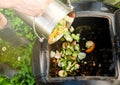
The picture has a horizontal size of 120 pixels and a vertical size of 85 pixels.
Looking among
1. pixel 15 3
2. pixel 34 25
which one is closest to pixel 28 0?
pixel 15 3

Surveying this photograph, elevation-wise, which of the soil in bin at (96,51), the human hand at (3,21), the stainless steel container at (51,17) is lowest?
the soil in bin at (96,51)

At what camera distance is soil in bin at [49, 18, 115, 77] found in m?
2.91

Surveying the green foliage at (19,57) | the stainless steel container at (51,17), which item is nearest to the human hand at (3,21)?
the green foliage at (19,57)

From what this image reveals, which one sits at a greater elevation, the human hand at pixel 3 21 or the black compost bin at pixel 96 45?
the human hand at pixel 3 21

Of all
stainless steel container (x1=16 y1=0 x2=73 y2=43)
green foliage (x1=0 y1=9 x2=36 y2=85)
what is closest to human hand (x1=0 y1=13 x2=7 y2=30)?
green foliage (x1=0 y1=9 x2=36 y2=85)

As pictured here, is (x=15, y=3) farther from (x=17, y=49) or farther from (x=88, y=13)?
(x=17, y=49)

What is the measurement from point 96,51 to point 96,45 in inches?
2.3

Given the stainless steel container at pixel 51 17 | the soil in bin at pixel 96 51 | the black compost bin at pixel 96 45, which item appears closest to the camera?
the stainless steel container at pixel 51 17

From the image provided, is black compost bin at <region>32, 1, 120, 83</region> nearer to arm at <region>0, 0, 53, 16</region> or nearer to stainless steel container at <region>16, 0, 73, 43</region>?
stainless steel container at <region>16, 0, 73, 43</region>

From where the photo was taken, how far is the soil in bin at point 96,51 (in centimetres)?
291

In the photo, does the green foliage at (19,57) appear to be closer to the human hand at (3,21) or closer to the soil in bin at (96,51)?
the human hand at (3,21)

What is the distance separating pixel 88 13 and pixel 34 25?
533 millimetres

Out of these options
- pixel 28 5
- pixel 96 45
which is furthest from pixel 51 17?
pixel 96 45

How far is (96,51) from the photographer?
3.14 m
